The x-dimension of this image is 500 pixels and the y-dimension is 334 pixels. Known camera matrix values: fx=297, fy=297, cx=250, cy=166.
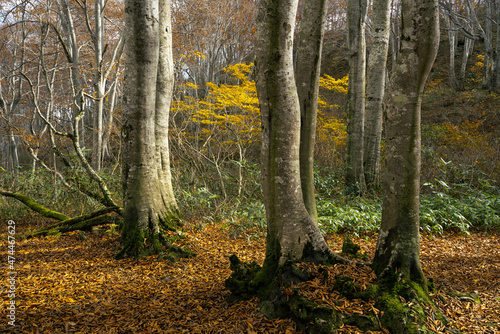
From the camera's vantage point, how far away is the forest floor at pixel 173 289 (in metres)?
2.41

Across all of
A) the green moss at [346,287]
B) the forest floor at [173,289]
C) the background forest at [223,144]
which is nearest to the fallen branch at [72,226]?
the forest floor at [173,289]

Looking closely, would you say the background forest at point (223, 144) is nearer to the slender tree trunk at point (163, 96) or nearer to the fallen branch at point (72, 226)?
the fallen branch at point (72, 226)

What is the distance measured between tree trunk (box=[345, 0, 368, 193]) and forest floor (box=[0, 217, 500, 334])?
324 cm

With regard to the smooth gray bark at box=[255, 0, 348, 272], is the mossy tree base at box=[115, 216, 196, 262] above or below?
below

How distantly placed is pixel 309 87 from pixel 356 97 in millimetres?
5306

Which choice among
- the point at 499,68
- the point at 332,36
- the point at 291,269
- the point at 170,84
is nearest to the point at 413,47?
the point at 291,269

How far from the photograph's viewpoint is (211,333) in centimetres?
234

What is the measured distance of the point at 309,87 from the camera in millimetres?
3520

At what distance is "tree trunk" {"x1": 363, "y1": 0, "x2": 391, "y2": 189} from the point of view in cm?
746

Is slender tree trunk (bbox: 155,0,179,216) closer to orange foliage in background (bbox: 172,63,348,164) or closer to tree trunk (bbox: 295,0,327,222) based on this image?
orange foliage in background (bbox: 172,63,348,164)

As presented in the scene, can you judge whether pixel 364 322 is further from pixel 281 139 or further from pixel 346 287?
pixel 281 139

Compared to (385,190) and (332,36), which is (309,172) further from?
(332,36)

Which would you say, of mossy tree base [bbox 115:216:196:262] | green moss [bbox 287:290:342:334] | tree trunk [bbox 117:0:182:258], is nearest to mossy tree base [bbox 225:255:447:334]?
green moss [bbox 287:290:342:334]

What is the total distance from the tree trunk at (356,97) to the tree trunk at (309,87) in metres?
4.86
